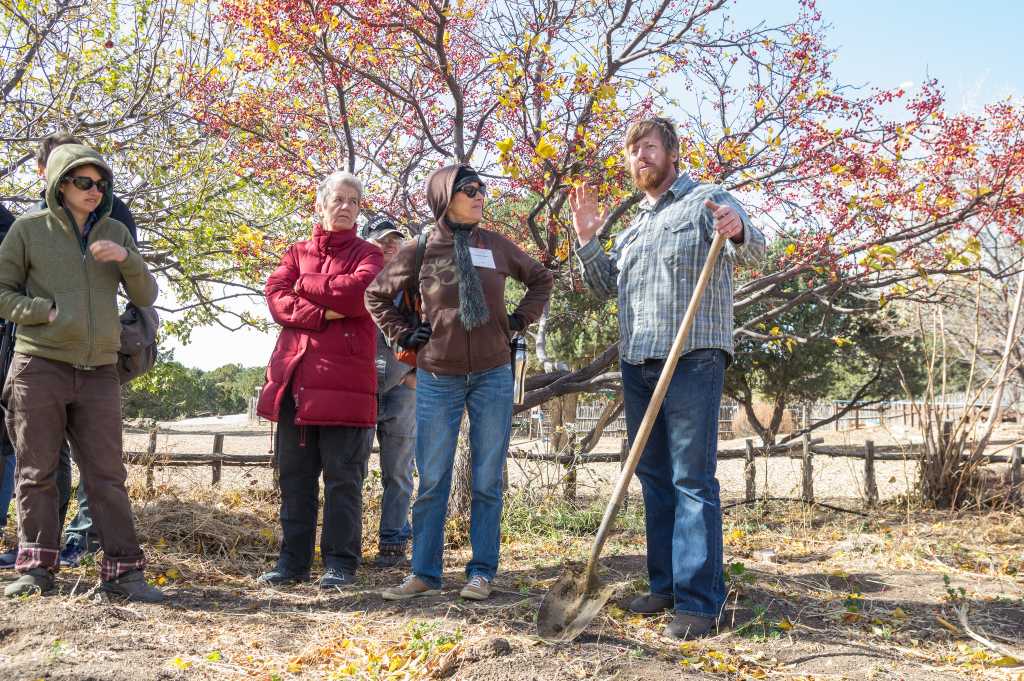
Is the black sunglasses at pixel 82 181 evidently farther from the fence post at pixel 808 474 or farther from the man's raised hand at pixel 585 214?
the fence post at pixel 808 474

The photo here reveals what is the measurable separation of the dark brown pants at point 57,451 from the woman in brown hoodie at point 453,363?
1.15 meters

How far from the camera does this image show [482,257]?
3.61m

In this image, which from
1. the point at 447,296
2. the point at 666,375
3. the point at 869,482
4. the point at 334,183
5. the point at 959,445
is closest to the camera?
the point at 666,375

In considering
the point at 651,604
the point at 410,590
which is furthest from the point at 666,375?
the point at 410,590

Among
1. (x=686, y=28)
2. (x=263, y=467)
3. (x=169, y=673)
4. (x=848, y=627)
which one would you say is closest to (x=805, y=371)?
(x=263, y=467)

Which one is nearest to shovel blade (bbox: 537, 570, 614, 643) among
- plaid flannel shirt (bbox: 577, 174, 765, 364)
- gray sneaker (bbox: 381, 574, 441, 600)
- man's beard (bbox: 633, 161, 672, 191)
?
gray sneaker (bbox: 381, 574, 441, 600)

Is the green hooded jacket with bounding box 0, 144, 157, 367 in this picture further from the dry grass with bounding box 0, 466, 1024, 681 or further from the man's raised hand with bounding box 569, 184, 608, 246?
the man's raised hand with bounding box 569, 184, 608, 246

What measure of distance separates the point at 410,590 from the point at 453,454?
1.94 feet

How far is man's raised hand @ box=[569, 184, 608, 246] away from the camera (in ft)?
11.8

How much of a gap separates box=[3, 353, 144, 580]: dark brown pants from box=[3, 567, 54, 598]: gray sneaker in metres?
0.03

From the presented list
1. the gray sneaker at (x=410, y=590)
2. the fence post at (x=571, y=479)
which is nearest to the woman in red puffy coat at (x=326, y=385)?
the gray sneaker at (x=410, y=590)

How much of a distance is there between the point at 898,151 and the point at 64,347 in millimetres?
5569

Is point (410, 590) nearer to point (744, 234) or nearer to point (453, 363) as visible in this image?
point (453, 363)

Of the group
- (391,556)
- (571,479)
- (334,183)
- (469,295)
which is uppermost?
(334,183)
